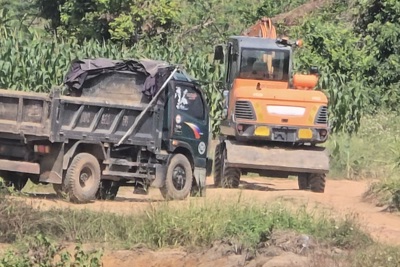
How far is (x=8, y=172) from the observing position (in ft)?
48.4

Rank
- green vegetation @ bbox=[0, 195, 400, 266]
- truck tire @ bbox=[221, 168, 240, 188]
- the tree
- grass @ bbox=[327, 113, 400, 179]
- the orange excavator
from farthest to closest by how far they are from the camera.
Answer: the tree → grass @ bbox=[327, 113, 400, 179] → truck tire @ bbox=[221, 168, 240, 188] → the orange excavator → green vegetation @ bbox=[0, 195, 400, 266]

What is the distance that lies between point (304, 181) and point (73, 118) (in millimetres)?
5943

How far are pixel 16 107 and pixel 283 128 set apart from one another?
18.4 ft

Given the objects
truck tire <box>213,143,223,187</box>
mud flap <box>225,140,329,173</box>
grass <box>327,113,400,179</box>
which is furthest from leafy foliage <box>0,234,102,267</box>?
grass <box>327,113,400,179</box>

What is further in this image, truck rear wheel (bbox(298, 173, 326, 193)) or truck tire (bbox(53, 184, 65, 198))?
truck rear wheel (bbox(298, 173, 326, 193))

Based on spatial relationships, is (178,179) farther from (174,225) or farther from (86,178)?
(174,225)

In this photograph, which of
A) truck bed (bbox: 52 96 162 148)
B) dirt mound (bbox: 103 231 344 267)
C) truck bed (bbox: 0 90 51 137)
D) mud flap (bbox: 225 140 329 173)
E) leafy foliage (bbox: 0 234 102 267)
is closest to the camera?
leafy foliage (bbox: 0 234 102 267)

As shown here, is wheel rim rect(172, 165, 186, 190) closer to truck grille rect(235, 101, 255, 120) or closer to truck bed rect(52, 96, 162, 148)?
truck bed rect(52, 96, 162, 148)

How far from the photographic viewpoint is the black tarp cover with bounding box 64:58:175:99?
1524cm

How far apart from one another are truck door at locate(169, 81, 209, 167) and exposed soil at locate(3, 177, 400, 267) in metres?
0.86

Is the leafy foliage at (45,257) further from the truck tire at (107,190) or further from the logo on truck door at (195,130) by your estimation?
the logo on truck door at (195,130)

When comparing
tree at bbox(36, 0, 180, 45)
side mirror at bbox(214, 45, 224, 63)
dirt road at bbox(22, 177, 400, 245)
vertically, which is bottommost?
dirt road at bbox(22, 177, 400, 245)

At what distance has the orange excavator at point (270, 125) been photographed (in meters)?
17.2

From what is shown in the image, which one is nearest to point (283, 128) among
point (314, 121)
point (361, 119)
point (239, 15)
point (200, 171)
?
point (314, 121)
